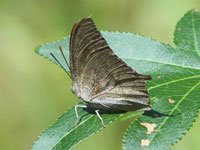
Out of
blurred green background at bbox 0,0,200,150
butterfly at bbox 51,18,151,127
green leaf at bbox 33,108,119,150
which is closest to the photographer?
green leaf at bbox 33,108,119,150

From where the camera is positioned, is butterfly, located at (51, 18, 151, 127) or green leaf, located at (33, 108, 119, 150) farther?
butterfly, located at (51, 18, 151, 127)

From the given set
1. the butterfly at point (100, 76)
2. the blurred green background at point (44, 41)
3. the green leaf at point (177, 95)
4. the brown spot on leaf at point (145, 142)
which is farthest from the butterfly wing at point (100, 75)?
the blurred green background at point (44, 41)

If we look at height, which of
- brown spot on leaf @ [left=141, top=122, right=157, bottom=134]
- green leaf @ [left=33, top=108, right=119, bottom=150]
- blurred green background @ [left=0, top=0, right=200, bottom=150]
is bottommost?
blurred green background @ [left=0, top=0, right=200, bottom=150]

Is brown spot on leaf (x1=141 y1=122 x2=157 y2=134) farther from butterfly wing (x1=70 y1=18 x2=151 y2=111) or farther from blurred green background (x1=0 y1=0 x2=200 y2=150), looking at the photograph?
blurred green background (x1=0 y1=0 x2=200 y2=150)

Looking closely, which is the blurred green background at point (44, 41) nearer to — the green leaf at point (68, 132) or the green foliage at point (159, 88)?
the green foliage at point (159, 88)

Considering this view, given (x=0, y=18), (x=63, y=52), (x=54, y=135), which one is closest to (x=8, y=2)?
(x=0, y=18)

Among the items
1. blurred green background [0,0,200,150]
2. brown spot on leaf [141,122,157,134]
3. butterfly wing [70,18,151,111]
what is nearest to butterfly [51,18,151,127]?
butterfly wing [70,18,151,111]

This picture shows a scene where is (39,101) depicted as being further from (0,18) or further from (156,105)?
(156,105)

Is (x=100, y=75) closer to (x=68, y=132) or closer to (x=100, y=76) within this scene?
(x=100, y=76)
